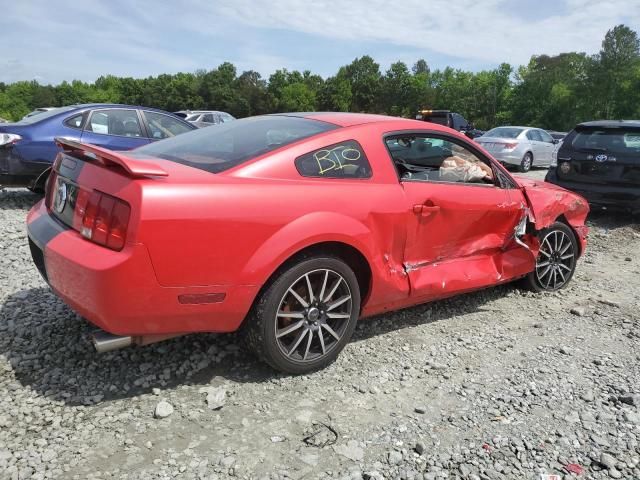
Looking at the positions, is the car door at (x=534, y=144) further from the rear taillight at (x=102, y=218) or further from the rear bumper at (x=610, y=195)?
the rear taillight at (x=102, y=218)

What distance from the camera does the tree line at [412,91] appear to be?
2082 inches

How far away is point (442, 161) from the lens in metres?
4.18

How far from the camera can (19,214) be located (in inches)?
268

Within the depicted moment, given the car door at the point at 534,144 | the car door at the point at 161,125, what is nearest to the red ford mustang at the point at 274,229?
the car door at the point at 161,125

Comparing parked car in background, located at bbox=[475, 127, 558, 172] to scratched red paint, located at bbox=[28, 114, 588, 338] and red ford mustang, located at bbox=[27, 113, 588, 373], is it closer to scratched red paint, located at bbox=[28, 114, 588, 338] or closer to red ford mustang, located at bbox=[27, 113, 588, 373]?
red ford mustang, located at bbox=[27, 113, 588, 373]

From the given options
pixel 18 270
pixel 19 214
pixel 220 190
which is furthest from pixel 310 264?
pixel 19 214

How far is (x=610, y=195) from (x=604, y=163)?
0.47 m

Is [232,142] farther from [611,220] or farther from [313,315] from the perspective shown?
[611,220]

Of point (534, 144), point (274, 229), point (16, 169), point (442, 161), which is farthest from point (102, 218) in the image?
point (534, 144)

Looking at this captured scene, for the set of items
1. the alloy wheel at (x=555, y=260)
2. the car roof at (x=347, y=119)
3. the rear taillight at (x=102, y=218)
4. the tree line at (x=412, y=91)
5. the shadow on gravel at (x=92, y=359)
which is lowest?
the shadow on gravel at (x=92, y=359)

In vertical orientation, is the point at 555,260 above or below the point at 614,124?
below

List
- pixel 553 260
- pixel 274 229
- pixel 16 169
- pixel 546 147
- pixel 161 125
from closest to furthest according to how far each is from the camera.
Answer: pixel 274 229 → pixel 553 260 → pixel 16 169 → pixel 161 125 → pixel 546 147

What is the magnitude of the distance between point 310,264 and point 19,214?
556 centimetres

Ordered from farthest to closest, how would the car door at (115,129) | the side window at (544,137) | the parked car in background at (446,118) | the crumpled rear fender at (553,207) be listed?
the parked car in background at (446,118)
the side window at (544,137)
the car door at (115,129)
the crumpled rear fender at (553,207)
